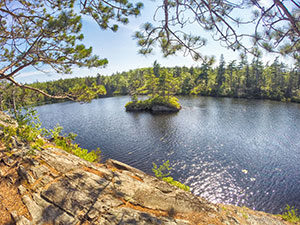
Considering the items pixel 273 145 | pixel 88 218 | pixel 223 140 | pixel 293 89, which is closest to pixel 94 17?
pixel 88 218

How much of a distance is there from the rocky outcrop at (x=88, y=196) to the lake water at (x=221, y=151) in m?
5.94

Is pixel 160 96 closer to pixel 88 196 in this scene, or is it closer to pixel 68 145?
pixel 68 145

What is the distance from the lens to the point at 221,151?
1588 cm

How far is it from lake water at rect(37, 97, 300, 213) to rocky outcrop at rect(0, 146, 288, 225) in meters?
5.94

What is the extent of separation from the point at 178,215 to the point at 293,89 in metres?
54.5

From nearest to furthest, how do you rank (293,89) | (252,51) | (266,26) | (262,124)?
(266,26) → (252,51) → (262,124) → (293,89)

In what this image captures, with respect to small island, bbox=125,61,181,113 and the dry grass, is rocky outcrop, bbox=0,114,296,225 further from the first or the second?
small island, bbox=125,61,181,113

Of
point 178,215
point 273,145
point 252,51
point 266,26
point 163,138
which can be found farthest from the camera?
point 163,138

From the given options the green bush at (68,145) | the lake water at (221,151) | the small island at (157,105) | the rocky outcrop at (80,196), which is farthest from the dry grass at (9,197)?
the small island at (157,105)

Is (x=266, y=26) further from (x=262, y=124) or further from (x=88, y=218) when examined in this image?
(x=262, y=124)

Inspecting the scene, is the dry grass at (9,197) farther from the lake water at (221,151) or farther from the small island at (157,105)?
the small island at (157,105)

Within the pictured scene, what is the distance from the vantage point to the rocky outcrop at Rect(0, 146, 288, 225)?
368cm

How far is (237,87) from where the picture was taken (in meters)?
53.0

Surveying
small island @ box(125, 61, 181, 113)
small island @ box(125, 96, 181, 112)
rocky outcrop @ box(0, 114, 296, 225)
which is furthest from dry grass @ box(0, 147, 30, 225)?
small island @ box(125, 96, 181, 112)
